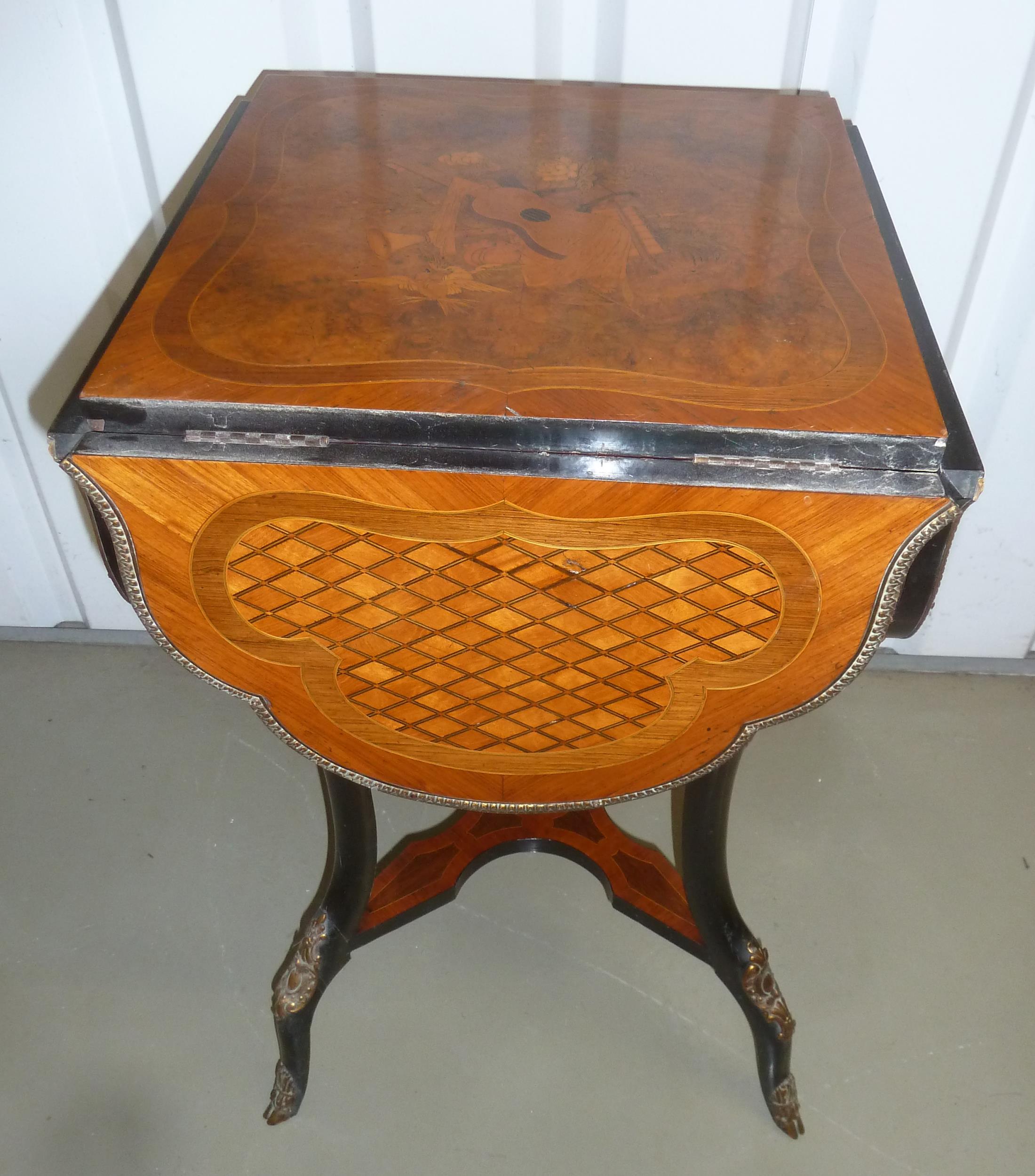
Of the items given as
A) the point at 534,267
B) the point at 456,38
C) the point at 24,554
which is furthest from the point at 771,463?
the point at 24,554

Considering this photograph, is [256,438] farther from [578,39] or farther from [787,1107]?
[787,1107]

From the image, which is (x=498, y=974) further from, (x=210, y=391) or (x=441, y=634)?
(x=210, y=391)

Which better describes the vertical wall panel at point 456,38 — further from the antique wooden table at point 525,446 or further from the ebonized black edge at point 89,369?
the ebonized black edge at point 89,369

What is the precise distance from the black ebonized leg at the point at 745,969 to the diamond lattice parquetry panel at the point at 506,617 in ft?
1.21

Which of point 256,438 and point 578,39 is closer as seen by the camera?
point 256,438

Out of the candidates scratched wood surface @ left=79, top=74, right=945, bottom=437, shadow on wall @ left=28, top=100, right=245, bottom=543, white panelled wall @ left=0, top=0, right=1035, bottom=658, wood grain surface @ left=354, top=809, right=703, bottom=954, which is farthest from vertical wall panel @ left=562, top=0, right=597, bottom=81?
wood grain surface @ left=354, top=809, right=703, bottom=954

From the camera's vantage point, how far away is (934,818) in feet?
5.65

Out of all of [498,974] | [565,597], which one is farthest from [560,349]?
[498,974]

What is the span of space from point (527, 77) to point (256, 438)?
838 mm

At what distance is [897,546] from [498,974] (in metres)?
0.97

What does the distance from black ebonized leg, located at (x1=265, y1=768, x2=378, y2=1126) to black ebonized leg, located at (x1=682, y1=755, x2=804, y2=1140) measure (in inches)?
15.7

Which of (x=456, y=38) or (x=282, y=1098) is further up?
(x=456, y=38)

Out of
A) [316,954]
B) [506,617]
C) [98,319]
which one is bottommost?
[316,954]

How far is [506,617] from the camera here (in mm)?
928
